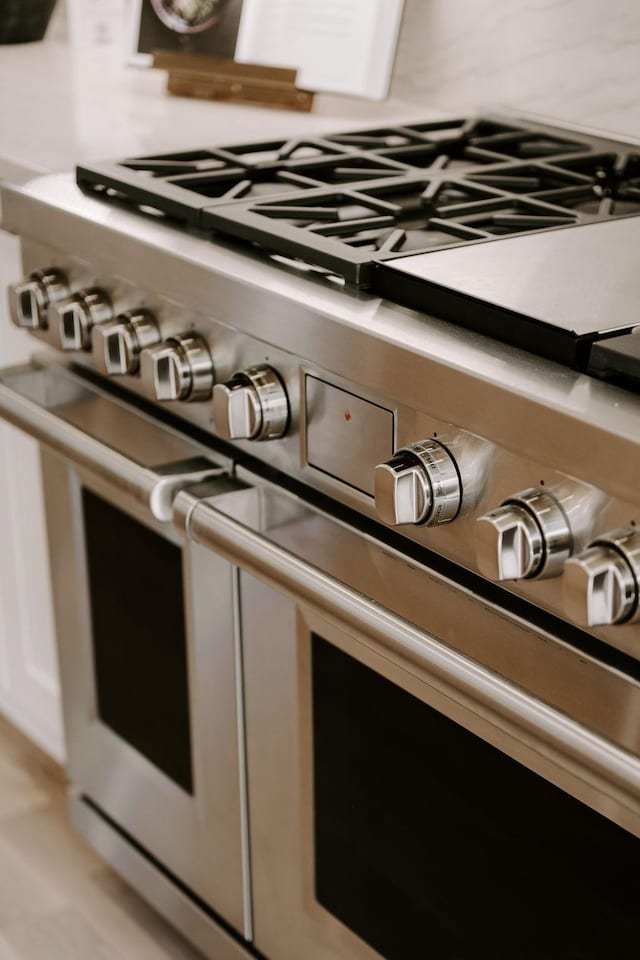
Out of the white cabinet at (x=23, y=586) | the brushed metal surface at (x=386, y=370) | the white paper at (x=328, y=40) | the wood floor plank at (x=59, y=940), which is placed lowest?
the wood floor plank at (x=59, y=940)

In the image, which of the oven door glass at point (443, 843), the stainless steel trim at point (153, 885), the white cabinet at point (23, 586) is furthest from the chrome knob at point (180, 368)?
the stainless steel trim at point (153, 885)

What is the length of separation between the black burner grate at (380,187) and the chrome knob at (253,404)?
0.31ft

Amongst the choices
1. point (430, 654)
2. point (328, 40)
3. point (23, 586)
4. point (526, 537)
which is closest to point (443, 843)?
point (430, 654)

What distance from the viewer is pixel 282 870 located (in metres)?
1.14

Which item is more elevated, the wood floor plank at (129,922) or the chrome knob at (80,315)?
the chrome knob at (80,315)

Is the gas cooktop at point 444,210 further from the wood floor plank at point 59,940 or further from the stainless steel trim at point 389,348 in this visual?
the wood floor plank at point 59,940

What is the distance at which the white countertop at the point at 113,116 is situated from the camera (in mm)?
1335

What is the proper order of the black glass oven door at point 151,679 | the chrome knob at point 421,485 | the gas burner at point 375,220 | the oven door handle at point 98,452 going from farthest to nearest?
1. the black glass oven door at point 151,679
2. the oven door handle at point 98,452
3. the gas burner at point 375,220
4. the chrome knob at point 421,485

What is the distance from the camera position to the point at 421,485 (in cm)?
78

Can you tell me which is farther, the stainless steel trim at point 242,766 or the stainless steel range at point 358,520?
the stainless steel trim at point 242,766

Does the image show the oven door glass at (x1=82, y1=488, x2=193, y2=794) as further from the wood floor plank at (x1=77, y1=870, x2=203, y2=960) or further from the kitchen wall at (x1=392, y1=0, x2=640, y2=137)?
the kitchen wall at (x1=392, y1=0, x2=640, y2=137)

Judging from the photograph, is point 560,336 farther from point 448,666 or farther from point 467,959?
point 467,959

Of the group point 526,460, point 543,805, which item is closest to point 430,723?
point 543,805

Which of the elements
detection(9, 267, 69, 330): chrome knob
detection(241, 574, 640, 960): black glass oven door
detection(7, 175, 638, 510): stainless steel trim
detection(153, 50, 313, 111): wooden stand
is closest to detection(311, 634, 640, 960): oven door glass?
detection(241, 574, 640, 960): black glass oven door
